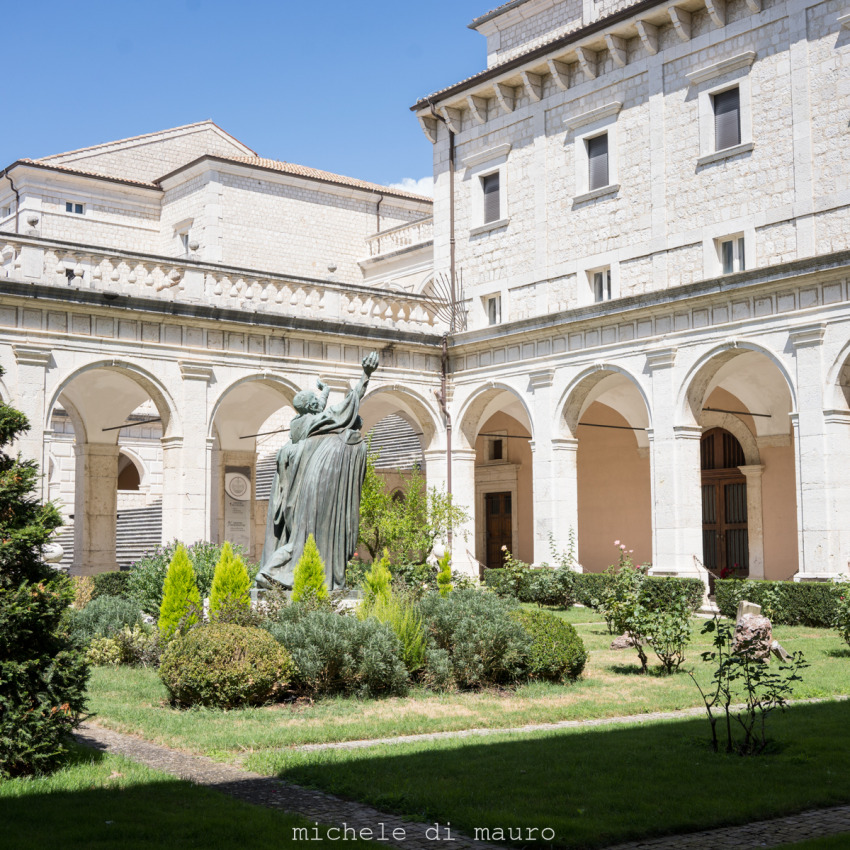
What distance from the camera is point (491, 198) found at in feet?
81.7

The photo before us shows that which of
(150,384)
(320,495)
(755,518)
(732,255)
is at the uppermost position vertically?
(732,255)

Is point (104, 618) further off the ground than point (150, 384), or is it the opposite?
point (150, 384)

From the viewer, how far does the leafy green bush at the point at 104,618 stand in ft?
43.2

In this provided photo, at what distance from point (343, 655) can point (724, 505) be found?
1719cm

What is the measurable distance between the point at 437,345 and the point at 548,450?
12.6 feet

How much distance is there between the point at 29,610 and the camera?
22.2 ft

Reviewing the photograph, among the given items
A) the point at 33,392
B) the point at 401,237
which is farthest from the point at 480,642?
the point at 401,237

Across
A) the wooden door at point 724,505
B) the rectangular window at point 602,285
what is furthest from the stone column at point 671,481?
the wooden door at point 724,505

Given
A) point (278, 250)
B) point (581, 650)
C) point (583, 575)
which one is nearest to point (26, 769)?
point (581, 650)

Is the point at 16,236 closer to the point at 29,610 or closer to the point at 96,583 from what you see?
the point at 96,583

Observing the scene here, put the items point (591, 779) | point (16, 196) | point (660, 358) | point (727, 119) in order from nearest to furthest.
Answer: point (591, 779)
point (727, 119)
point (660, 358)
point (16, 196)

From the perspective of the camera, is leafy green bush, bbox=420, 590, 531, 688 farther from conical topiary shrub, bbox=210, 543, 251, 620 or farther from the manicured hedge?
the manicured hedge

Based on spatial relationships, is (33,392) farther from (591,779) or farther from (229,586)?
(591,779)

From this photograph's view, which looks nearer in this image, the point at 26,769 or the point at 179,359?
the point at 26,769
